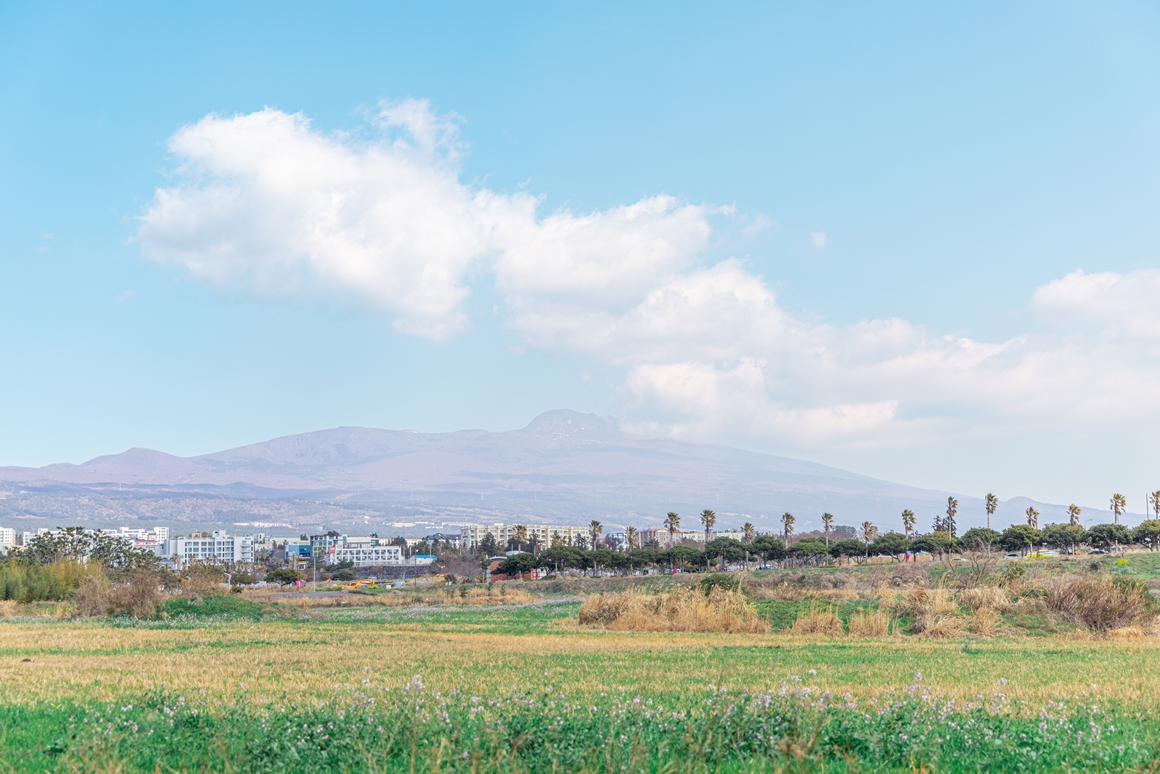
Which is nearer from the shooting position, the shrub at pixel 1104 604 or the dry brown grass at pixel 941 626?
the dry brown grass at pixel 941 626

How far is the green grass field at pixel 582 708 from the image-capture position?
6.86 m

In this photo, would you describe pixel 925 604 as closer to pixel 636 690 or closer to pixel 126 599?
pixel 636 690

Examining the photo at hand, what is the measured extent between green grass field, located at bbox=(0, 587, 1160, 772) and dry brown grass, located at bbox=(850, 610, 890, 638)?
172 inches

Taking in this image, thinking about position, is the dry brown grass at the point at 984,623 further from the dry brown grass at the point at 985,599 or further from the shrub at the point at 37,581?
the shrub at the point at 37,581

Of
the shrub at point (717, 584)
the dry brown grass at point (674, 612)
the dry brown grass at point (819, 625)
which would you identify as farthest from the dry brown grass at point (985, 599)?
the shrub at point (717, 584)

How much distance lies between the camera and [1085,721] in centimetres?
845

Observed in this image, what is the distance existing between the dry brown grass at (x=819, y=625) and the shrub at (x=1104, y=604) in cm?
578

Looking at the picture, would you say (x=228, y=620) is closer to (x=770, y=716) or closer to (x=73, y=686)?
(x=73, y=686)

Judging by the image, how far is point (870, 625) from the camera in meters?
23.4

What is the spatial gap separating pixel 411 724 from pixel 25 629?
24874 millimetres

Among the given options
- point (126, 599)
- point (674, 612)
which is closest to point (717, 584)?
point (674, 612)

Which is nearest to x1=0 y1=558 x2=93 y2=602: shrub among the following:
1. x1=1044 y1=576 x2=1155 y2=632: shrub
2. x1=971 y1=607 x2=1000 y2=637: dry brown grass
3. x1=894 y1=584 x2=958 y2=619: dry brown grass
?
x1=894 y1=584 x2=958 y2=619: dry brown grass

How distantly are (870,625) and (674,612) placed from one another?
20.6ft

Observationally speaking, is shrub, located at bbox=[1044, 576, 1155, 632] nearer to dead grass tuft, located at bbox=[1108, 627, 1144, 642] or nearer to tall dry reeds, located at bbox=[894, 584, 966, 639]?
dead grass tuft, located at bbox=[1108, 627, 1144, 642]
